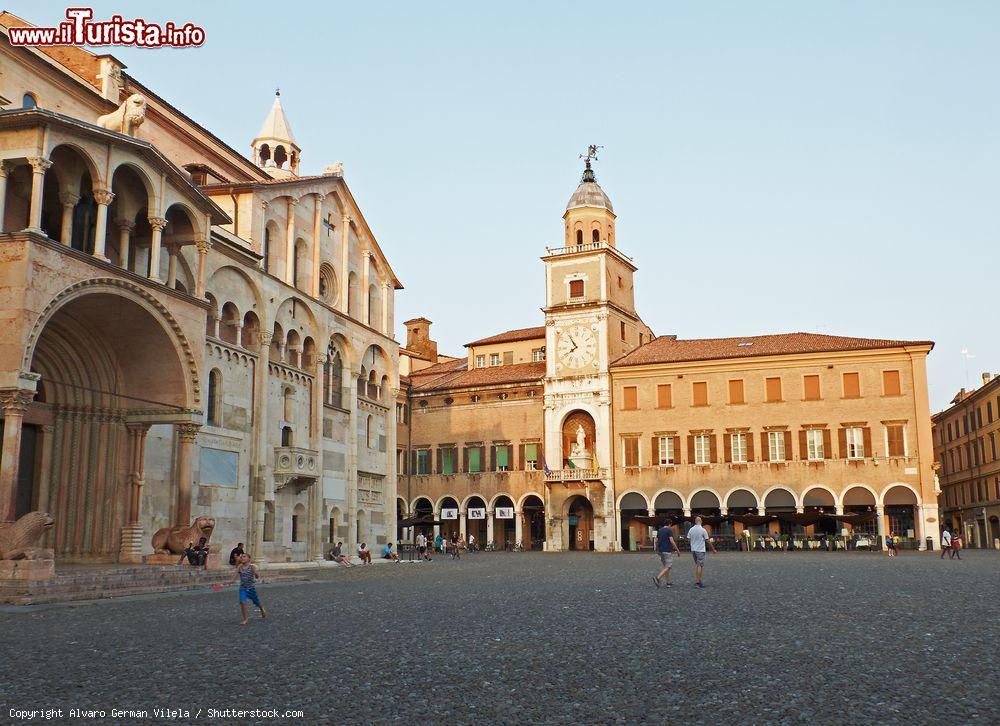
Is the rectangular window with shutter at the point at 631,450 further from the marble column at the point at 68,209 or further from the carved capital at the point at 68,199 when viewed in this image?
the carved capital at the point at 68,199

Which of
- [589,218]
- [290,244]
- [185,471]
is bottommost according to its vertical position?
[185,471]

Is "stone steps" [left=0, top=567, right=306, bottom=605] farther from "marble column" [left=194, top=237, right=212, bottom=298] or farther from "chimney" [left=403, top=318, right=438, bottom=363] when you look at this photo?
"chimney" [left=403, top=318, right=438, bottom=363]

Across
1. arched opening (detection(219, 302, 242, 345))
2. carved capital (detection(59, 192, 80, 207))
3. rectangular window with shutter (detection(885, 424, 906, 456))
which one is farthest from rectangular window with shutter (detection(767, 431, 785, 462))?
carved capital (detection(59, 192, 80, 207))

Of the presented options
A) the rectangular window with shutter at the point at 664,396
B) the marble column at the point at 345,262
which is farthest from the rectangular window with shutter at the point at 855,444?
the marble column at the point at 345,262

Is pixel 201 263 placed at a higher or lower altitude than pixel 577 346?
lower

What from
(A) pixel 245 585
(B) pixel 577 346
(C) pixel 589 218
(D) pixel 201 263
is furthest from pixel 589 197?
(A) pixel 245 585

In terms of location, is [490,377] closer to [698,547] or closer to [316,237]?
[316,237]

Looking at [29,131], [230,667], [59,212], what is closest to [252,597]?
[230,667]

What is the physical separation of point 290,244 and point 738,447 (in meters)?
28.7

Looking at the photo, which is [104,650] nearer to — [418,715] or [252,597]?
[252,597]

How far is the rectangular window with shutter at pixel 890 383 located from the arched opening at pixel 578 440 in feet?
52.5

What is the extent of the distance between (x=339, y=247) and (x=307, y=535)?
37.6ft

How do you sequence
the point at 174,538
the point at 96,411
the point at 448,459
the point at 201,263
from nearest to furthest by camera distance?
the point at 174,538 < the point at 96,411 < the point at 201,263 < the point at 448,459

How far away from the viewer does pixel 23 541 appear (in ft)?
58.4
